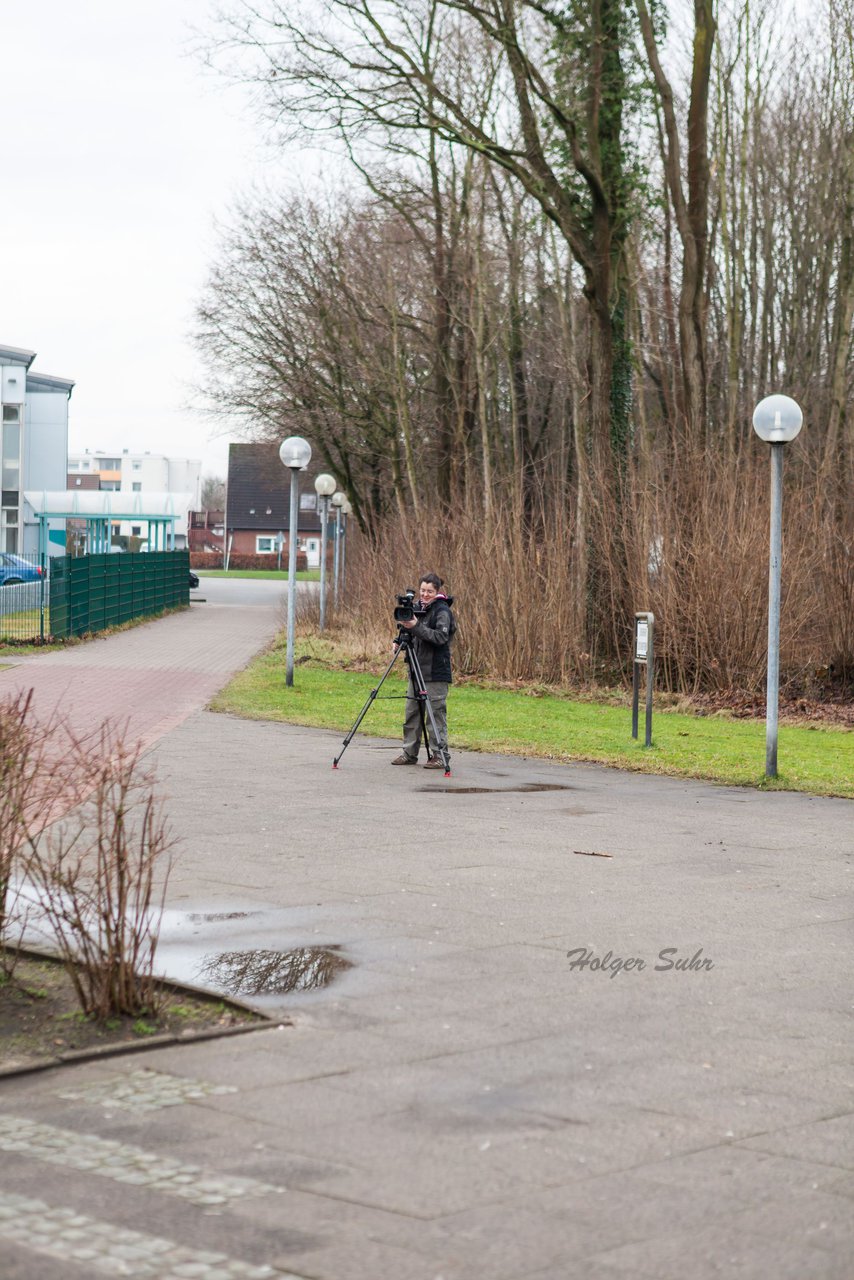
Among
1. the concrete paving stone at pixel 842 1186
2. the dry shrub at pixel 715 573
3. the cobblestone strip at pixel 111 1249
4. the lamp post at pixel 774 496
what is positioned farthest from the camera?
the dry shrub at pixel 715 573

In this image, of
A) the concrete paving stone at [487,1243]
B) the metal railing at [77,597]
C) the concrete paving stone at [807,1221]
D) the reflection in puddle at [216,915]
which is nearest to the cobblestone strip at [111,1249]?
the concrete paving stone at [487,1243]

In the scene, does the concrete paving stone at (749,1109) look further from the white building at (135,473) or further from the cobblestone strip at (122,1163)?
the white building at (135,473)

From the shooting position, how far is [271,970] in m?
6.54

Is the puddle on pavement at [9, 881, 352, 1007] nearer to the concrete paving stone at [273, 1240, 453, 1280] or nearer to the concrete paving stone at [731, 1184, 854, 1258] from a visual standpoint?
the concrete paving stone at [273, 1240, 453, 1280]

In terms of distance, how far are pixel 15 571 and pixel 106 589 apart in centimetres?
1365

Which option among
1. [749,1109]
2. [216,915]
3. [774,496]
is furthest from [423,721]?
[749,1109]

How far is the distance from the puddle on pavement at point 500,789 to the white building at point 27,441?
61634 millimetres

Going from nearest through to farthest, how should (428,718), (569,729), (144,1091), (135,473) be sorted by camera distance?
(144,1091) < (428,718) < (569,729) < (135,473)

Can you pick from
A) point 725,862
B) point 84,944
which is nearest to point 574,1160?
point 84,944

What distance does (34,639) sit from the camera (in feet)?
97.2

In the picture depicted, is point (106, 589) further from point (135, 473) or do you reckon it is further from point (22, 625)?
point (135, 473)

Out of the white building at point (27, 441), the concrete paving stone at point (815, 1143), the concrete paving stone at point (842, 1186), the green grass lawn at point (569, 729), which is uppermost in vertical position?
the white building at point (27, 441)

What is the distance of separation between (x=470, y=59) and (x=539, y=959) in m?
27.7

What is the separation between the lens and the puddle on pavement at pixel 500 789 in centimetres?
1271
